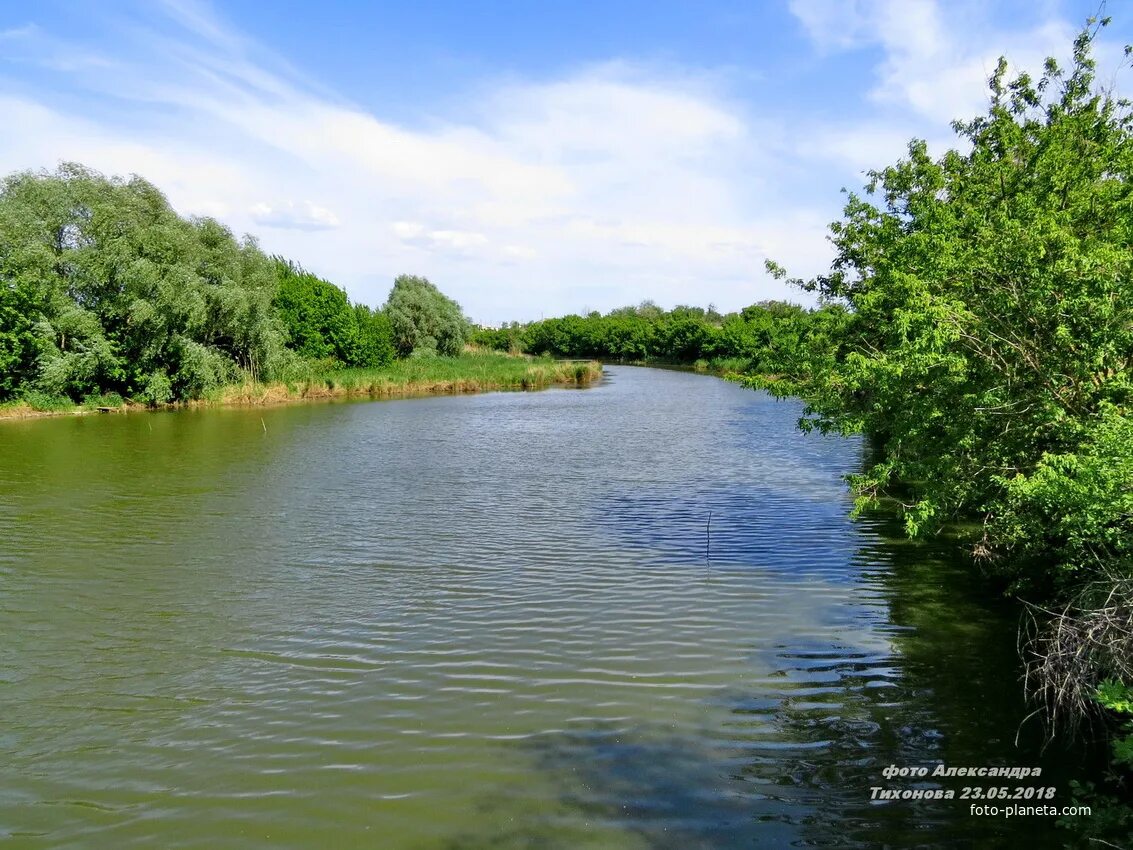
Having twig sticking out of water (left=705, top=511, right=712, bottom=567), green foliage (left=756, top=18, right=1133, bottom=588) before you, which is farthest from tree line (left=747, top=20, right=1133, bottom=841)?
twig sticking out of water (left=705, top=511, right=712, bottom=567)

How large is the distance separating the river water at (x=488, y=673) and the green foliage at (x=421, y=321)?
5569 centimetres

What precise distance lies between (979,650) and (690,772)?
464cm

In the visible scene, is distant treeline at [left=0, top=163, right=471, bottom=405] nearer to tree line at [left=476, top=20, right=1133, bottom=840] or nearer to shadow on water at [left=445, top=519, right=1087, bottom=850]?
tree line at [left=476, top=20, right=1133, bottom=840]

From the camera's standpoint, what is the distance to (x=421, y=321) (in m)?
74.1

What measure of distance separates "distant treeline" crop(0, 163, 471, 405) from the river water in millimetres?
22901

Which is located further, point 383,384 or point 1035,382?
point 383,384

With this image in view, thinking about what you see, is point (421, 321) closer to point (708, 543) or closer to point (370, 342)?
point (370, 342)

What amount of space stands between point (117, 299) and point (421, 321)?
120 feet

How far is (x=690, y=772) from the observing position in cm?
649

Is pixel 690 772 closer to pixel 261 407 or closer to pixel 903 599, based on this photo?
pixel 903 599

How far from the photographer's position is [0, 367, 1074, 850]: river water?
595 centimetres

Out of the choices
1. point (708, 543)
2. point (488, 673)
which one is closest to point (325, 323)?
point (708, 543)

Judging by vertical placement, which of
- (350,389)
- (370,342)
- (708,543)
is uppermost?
(370,342)

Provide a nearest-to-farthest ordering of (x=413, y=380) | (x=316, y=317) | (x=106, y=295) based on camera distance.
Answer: (x=106, y=295)
(x=413, y=380)
(x=316, y=317)
